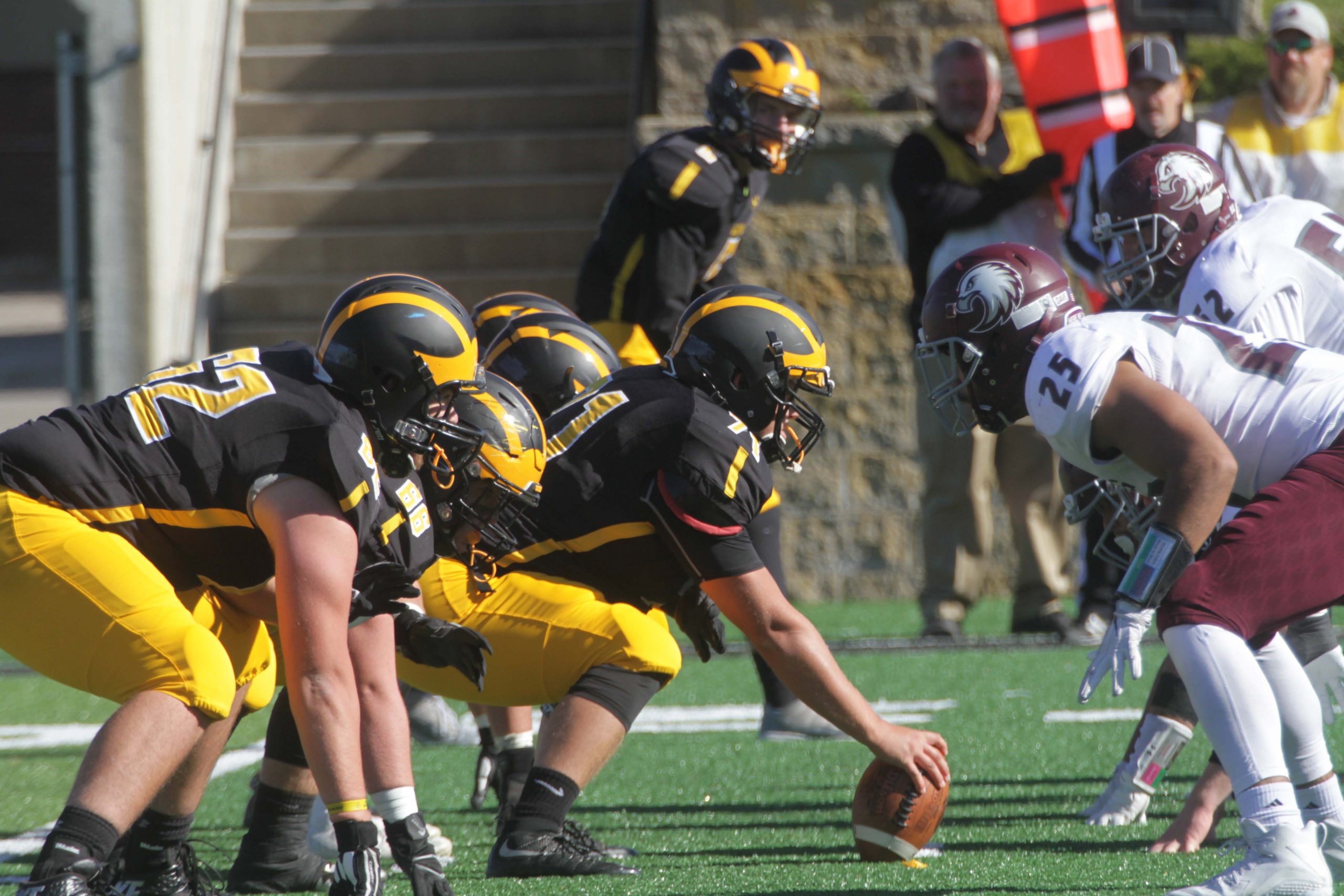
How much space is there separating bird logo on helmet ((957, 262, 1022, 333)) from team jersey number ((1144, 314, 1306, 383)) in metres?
0.27

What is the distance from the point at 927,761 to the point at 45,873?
1.70 meters

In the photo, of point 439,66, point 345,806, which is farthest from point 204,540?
point 439,66

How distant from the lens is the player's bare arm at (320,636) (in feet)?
8.65

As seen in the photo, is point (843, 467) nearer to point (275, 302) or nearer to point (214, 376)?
point (275, 302)

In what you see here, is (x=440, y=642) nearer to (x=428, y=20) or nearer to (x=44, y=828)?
(x=44, y=828)

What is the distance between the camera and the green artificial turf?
3.13 m

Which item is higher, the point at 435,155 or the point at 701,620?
the point at 435,155

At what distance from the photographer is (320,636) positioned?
2.65 metres

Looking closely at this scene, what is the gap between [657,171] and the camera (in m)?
5.11

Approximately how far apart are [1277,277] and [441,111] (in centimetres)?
→ 683

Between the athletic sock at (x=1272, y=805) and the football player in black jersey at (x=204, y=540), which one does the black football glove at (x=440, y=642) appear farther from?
the athletic sock at (x=1272, y=805)

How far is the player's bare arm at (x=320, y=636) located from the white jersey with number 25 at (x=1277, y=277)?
1.99 metres

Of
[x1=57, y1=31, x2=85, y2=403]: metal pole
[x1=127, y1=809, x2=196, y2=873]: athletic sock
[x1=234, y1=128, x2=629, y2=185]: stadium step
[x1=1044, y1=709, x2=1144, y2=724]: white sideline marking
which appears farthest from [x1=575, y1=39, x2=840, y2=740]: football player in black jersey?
[x1=57, y1=31, x2=85, y2=403]: metal pole

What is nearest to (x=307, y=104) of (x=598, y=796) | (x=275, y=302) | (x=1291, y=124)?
(x=275, y=302)
